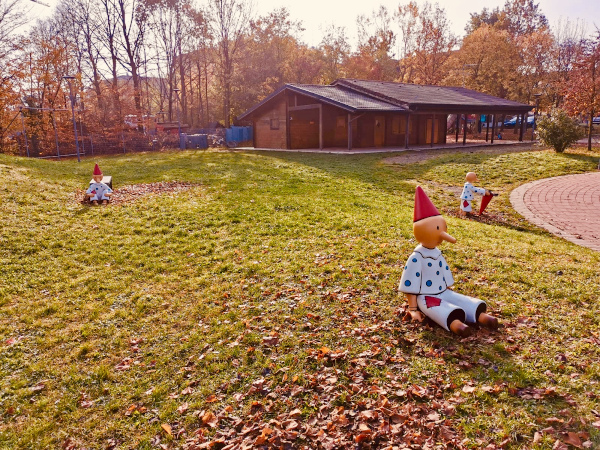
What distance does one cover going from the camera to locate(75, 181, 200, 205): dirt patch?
37.0 feet

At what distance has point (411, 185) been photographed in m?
13.5

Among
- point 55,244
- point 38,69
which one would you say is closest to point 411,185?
point 55,244

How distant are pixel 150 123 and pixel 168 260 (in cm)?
3082

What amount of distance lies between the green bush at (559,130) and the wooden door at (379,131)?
10834mm

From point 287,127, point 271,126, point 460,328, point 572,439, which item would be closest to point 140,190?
point 460,328

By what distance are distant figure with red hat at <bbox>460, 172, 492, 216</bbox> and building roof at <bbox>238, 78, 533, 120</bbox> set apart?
1354 centimetres

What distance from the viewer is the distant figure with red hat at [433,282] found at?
4.39 metres

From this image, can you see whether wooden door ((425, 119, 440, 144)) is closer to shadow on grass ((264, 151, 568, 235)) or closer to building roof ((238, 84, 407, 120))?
building roof ((238, 84, 407, 120))

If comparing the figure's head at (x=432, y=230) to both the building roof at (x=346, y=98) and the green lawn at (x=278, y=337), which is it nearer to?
the green lawn at (x=278, y=337)

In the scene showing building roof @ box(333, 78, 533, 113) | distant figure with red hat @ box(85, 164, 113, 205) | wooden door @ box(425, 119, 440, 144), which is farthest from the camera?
wooden door @ box(425, 119, 440, 144)

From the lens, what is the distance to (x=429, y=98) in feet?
86.4

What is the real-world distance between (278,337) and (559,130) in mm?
19948

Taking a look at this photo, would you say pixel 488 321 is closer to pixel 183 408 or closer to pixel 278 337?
pixel 278 337

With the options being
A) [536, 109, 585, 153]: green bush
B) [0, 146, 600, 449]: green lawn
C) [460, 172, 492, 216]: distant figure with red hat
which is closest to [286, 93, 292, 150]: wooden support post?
[536, 109, 585, 153]: green bush
